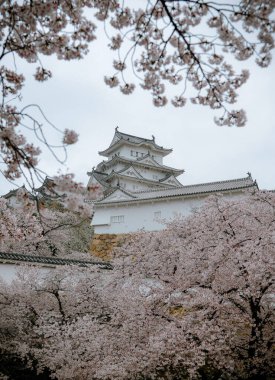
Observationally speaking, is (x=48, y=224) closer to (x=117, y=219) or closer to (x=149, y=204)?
(x=117, y=219)

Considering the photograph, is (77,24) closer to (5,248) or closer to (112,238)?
(5,248)

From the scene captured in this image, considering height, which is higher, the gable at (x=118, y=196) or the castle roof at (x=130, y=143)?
the castle roof at (x=130, y=143)

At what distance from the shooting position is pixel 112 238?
24781mm

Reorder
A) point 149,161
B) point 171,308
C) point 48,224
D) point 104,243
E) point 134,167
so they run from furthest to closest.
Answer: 1. point 149,161
2. point 134,167
3. point 104,243
4. point 48,224
5. point 171,308

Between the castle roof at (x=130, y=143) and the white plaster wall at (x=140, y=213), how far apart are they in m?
15.1

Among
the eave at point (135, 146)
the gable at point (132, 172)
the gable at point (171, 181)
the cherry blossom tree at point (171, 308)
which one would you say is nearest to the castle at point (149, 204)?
the gable at point (132, 172)

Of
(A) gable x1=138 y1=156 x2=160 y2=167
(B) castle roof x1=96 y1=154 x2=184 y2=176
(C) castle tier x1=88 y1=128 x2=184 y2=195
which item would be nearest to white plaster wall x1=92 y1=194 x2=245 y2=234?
(C) castle tier x1=88 y1=128 x2=184 y2=195

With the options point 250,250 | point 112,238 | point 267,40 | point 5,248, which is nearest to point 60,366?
point 250,250

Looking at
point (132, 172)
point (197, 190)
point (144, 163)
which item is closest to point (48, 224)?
point (197, 190)

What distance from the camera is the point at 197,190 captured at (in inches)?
962

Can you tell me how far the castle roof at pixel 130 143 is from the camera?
132 feet

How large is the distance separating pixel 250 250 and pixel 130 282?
14.6ft

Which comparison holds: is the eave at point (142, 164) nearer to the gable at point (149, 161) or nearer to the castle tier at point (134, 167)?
the castle tier at point (134, 167)

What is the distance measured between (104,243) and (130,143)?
58.3ft
